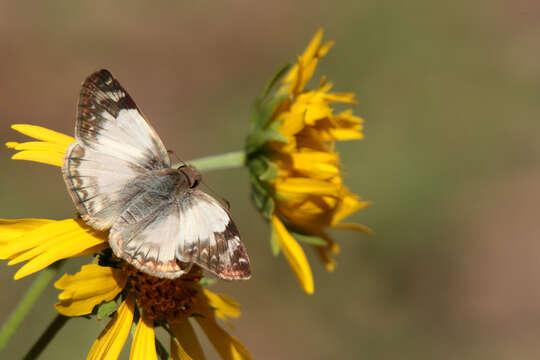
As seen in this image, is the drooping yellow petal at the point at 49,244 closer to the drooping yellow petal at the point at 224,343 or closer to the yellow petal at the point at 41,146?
the yellow petal at the point at 41,146

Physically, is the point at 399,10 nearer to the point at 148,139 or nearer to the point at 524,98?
the point at 524,98

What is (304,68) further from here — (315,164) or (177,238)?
(177,238)

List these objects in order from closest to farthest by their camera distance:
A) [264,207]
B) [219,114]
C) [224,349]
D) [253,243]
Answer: [224,349]
[264,207]
[253,243]
[219,114]

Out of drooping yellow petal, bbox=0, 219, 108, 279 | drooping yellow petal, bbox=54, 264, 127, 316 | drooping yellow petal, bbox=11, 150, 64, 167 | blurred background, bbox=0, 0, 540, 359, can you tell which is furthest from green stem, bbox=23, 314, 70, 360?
blurred background, bbox=0, 0, 540, 359

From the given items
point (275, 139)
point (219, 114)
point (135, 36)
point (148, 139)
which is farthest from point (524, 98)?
point (148, 139)

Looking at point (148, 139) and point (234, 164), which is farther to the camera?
point (234, 164)

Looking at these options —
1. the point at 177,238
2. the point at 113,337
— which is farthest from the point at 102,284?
the point at 177,238

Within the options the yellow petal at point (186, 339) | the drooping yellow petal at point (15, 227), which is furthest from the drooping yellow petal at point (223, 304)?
the drooping yellow petal at point (15, 227)
